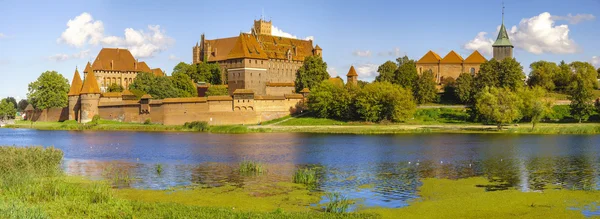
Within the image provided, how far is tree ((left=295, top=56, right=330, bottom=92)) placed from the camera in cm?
5944

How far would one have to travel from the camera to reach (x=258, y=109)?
52750 millimetres

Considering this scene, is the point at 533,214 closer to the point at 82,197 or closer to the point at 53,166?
the point at 82,197

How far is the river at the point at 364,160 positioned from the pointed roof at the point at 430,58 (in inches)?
1211

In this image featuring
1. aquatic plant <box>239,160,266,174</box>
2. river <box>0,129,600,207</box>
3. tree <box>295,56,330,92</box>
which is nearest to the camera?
river <box>0,129,600,207</box>

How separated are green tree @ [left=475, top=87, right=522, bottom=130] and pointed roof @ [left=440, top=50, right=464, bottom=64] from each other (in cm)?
2237

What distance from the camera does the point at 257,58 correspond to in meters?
60.9

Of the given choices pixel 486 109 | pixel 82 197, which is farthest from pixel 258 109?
pixel 82 197

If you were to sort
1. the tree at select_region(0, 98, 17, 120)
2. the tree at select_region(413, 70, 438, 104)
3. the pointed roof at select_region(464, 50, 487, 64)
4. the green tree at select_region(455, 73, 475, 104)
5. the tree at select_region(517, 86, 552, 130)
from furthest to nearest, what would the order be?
the tree at select_region(0, 98, 17, 120) < the pointed roof at select_region(464, 50, 487, 64) < the tree at select_region(413, 70, 438, 104) < the green tree at select_region(455, 73, 475, 104) < the tree at select_region(517, 86, 552, 130)

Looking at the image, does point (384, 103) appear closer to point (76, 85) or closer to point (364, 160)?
point (364, 160)

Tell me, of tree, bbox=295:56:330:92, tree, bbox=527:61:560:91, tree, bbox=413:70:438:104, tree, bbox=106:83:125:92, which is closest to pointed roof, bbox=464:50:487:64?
tree, bbox=527:61:560:91

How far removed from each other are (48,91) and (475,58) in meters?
42.4

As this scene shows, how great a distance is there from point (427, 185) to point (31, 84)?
54166mm

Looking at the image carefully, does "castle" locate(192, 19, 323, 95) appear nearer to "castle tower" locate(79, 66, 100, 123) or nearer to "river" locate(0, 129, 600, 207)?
"castle tower" locate(79, 66, 100, 123)

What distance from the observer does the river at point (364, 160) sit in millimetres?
18250
